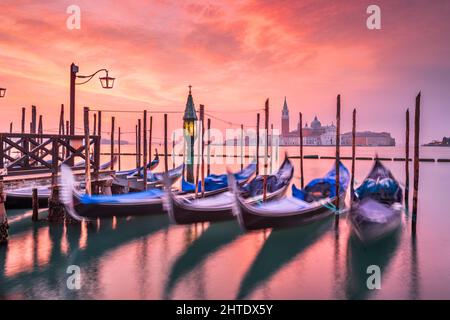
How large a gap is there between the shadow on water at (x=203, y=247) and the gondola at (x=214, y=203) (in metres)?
0.40

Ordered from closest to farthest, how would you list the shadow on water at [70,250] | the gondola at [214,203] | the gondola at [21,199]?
1. the shadow on water at [70,250]
2. the gondola at [214,203]
3. the gondola at [21,199]

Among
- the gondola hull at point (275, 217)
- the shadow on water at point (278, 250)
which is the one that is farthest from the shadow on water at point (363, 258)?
the gondola hull at point (275, 217)

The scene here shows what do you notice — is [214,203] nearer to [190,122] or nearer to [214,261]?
[214,261]

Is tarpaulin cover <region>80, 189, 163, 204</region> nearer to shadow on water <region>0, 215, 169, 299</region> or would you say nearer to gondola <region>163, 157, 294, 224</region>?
shadow on water <region>0, 215, 169, 299</region>

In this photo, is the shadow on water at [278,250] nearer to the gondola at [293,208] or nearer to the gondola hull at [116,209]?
the gondola at [293,208]

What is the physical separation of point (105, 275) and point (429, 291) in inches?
265

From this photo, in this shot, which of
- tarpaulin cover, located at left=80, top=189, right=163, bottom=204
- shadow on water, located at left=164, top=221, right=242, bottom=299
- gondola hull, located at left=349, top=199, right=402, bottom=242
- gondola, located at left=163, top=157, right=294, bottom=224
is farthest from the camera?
tarpaulin cover, located at left=80, top=189, right=163, bottom=204

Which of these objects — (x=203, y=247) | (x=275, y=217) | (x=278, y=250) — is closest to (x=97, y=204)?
(x=203, y=247)

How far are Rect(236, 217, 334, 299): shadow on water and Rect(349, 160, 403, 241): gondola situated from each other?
143cm

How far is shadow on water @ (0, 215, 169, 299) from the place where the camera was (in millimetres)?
7580

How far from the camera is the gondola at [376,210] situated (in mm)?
10906

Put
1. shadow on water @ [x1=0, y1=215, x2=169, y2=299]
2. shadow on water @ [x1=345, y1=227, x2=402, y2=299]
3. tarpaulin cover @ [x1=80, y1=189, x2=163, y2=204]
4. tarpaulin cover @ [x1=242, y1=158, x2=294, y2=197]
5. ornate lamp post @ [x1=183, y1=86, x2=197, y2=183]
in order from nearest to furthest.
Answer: shadow on water @ [x1=0, y1=215, x2=169, y2=299]
shadow on water @ [x1=345, y1=227, x2=402, y2=299]
tarpaulin cover @ [x1=80, y1=189, x2=163, y2=204]
tarpaulin cover @ [x1=242, y1=158, x2=294, y2=197]
ornate lamp post @ [x1=183, y1=86, x2=197, y2=183]

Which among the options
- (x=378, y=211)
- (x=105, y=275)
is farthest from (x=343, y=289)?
(x=105, y=275)

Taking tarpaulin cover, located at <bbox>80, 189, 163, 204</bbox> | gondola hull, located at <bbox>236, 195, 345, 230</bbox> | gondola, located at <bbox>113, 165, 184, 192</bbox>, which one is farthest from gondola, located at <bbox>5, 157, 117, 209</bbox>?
gondola hull, located at <bbox>236, 195, 345, 230</bbox>
